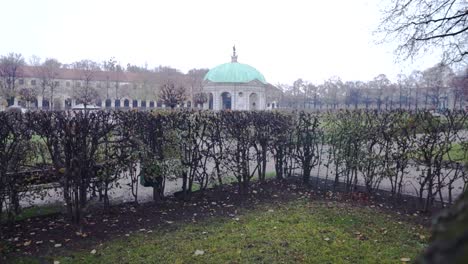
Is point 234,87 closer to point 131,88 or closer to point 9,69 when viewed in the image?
point 131,88

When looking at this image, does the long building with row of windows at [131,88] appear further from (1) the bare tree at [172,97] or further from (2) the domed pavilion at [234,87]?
(1) the bare tree at [172,97]

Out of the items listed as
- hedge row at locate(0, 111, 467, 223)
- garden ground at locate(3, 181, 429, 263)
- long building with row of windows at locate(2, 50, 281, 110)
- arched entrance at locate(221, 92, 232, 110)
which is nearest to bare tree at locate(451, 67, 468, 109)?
hedge row at locate(0, 111, 467, 223)

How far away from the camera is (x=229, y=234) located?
5.40 m

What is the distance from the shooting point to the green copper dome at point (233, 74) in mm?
60344

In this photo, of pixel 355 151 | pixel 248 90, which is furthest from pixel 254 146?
pixel 248 90

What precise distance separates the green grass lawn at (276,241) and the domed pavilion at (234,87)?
5352 centimetres

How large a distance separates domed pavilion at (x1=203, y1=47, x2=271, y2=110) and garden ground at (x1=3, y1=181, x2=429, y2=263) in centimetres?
5286

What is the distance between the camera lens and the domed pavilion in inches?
2347

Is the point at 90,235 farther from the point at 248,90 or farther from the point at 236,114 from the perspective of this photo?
the point at 248,90

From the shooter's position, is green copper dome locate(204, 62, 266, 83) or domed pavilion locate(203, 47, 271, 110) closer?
domed pavilion locate(203, 47, 271, 110)

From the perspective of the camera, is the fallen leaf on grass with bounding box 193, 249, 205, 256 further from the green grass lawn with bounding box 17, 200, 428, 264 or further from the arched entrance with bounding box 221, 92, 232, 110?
the arched entrance with bounding box 221, 92, 232, 110

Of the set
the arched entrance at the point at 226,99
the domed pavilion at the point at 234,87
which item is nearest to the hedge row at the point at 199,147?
the domed pavilion at the point at 234,87

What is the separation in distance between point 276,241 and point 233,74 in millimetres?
56685

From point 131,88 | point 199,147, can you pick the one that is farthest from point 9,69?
point 199,147
